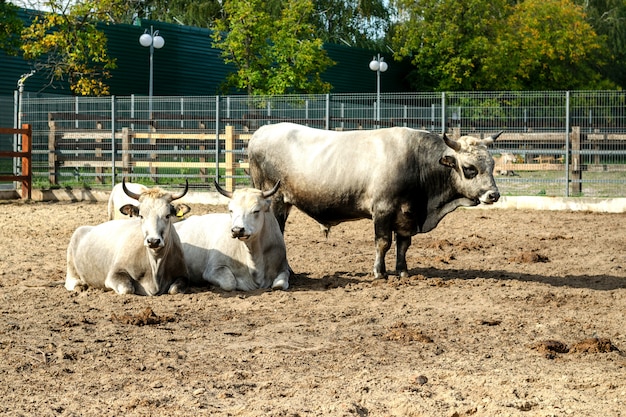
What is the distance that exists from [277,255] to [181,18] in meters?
41.7

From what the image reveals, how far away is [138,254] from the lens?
916 centimetres

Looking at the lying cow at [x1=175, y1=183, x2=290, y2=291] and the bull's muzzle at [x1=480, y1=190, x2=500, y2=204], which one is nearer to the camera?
the lying cow at [x1=175, y1=183, x2=290, y2=291]

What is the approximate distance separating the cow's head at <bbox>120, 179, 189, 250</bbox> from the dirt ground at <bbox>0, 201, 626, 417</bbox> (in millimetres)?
552

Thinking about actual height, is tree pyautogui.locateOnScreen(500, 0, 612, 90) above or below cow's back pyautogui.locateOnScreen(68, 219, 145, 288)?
above

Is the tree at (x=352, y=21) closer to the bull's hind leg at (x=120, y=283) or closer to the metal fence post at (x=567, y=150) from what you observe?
the metal fence post at (x=567, y=150)

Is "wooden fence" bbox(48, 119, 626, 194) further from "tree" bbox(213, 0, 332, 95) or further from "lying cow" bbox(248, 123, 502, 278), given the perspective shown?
"tree" bbox(213, 0, 332, 95)

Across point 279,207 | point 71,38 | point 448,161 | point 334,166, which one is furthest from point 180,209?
point 71,38

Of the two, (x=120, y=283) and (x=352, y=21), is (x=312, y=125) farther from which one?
(x=352, y=21)

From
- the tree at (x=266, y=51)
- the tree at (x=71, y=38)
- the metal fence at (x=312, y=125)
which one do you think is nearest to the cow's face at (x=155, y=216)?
the metal fence at (x=312, y=125)

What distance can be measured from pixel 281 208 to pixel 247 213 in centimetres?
153

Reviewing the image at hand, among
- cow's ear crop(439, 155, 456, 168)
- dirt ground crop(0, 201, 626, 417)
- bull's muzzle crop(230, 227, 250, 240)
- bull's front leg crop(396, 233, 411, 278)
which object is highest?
cow's ear crop(439, 155, 456, 168)

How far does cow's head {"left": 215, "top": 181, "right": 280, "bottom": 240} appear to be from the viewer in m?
8.91

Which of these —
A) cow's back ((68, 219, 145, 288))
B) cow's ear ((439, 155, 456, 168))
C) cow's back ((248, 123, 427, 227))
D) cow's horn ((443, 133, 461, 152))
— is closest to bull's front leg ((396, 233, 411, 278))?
cow's back ((248, 123, 427, 227))

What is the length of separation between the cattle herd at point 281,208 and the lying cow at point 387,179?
1 cm
